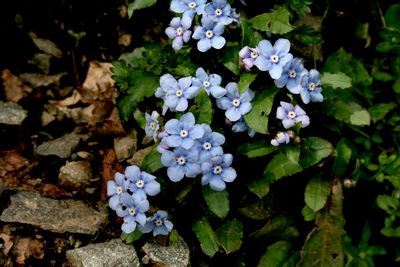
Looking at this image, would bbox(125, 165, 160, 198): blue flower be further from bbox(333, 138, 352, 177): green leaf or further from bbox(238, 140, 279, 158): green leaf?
bbox(333, 138, 352, 177): green leaf

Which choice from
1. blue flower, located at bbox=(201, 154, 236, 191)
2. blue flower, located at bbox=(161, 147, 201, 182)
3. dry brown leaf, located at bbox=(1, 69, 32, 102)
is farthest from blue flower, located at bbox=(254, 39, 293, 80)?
dry brown leaf, located at bbox=(1, 69, 32, 102)

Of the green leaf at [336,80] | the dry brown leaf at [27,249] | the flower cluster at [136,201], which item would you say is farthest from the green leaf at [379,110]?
the dry brown leaf at [27,249]

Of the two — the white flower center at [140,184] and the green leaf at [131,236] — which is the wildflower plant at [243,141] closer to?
the white flower center at [140,184]

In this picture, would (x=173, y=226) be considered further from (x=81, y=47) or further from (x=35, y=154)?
(x=81, y=47)

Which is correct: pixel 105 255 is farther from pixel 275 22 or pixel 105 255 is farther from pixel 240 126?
pixel 275 22

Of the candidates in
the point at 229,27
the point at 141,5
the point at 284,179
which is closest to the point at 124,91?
the point at 141,5
